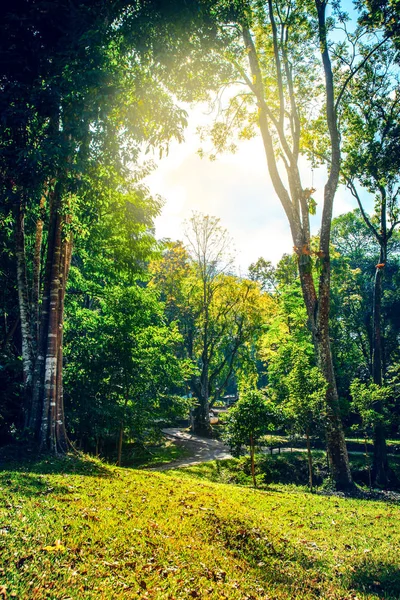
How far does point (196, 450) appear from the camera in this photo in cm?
2095

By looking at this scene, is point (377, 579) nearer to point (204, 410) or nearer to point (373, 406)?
point (373, 406)

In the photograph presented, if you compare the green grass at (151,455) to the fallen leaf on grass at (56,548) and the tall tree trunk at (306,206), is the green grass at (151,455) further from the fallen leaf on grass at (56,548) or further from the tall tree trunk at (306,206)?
the fallen leaf on grass at (56,548)

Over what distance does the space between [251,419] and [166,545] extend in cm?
845

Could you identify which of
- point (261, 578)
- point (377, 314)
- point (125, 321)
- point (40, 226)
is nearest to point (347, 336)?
point (377, 314)

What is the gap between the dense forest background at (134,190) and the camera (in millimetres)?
6852

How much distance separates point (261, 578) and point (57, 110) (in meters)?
7.79

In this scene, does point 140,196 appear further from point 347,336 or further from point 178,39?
point 347,336

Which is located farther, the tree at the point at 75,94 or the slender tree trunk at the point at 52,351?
the slender tree trunk at the point at 52,351

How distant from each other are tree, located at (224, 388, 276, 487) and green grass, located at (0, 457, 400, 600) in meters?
A: 4.82

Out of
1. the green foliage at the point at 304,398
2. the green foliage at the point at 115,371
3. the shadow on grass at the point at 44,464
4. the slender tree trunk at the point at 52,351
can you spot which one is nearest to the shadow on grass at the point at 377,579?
the shadow on grass at the point at 44,464

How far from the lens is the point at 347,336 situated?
30.4m

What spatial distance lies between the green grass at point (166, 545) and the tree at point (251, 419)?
4.82m

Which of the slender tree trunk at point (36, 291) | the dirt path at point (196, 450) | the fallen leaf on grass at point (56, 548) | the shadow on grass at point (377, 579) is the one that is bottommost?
the dirt path at point (196, 450)

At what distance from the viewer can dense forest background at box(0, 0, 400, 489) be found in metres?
6.85
